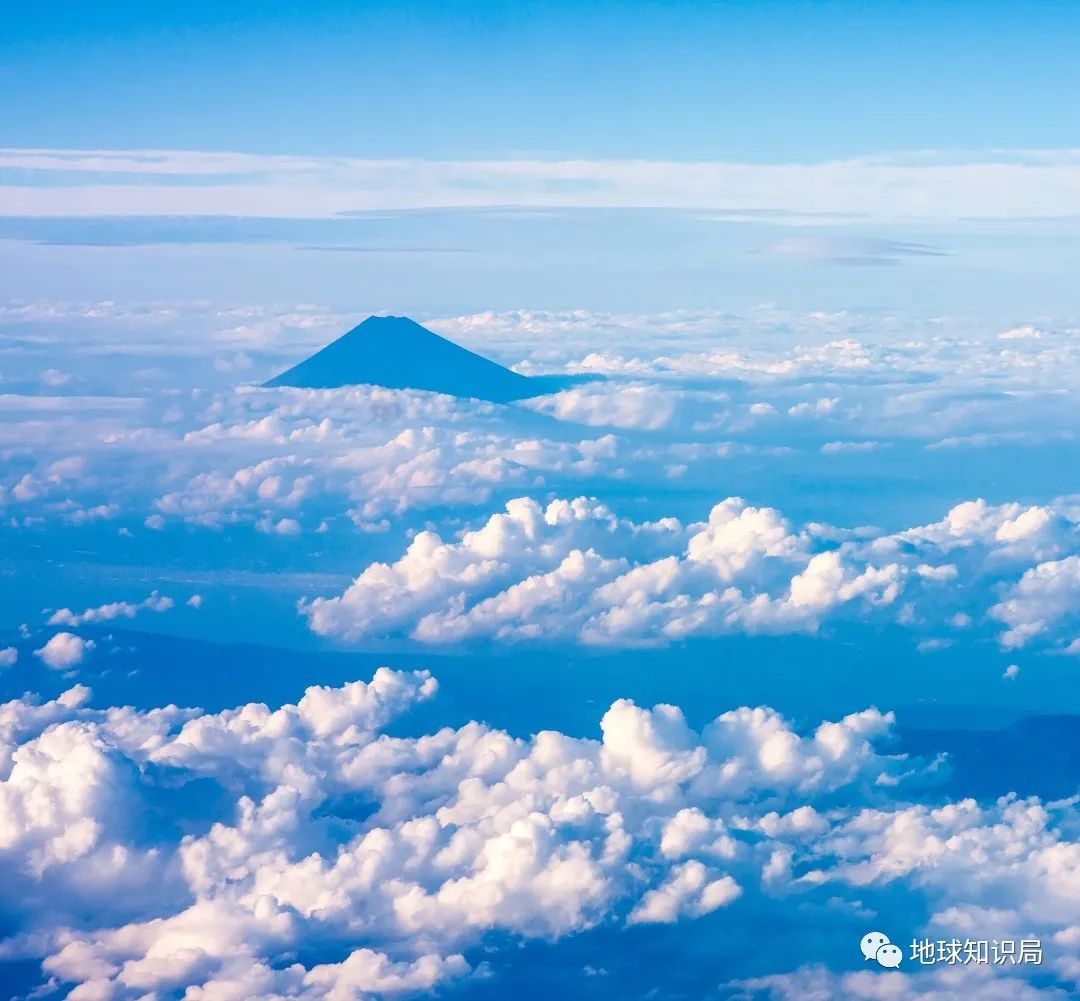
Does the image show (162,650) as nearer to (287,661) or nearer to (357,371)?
(287,661)

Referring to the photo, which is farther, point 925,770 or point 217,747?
point 925,770

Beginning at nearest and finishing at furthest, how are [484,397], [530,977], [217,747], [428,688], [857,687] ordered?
[530,977] → [217,747] → [428,688] → [857,687] → [484,397]

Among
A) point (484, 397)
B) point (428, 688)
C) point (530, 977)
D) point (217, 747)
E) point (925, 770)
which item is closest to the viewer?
point (530, 977)

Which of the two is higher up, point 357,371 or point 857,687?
point 357,371

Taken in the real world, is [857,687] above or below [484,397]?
below

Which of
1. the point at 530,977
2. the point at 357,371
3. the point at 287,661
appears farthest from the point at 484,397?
the point at 530,977

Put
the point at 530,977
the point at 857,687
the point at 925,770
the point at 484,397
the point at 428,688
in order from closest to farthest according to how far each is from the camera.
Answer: the point at 530,977 → the point at 925,770 → the point at 428,688 → the point at 857,687 → the point at 484,397

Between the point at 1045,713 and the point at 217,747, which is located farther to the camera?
the point at 1045,713

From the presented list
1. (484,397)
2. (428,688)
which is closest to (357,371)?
(484,397)

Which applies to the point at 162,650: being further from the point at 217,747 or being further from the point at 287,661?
the point at 217,747
